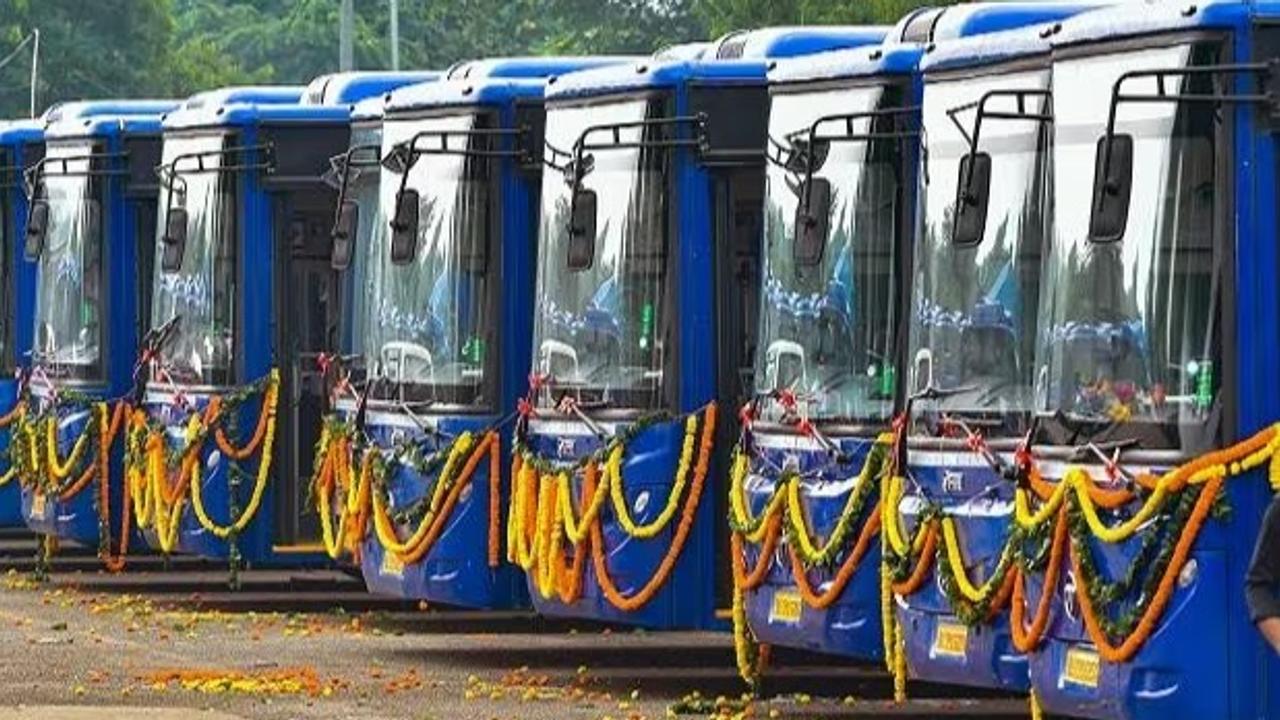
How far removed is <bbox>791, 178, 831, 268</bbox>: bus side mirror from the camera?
1925 cm

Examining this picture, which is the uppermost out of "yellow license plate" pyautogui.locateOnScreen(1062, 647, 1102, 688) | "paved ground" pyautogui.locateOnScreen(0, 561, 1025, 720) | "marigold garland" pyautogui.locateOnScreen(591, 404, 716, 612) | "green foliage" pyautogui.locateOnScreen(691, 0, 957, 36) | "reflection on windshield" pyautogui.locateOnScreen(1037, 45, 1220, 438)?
"green foliage" pyautogui.locateOnScreen(691, 0, 957, 36)

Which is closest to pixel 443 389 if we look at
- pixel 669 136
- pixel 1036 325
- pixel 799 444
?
pixel 669 136

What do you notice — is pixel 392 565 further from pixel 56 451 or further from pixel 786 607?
pixel 56 451

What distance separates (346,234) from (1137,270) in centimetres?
1024

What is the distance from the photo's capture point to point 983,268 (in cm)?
1756

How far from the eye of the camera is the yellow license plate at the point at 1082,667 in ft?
52.1

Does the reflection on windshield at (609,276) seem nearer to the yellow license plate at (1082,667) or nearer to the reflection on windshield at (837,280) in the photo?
the reflection on windshield at (837,280)

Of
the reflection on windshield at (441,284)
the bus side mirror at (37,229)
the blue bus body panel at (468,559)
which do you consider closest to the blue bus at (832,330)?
the blue bus body panel at (468,559)

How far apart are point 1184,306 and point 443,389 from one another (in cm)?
825

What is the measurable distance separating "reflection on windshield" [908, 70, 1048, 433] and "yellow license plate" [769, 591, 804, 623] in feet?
4.90

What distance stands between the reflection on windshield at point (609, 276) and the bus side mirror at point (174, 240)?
18.8 feet

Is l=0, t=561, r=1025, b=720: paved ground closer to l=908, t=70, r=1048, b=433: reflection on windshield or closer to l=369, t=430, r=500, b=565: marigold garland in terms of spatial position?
l=369, t=430, r=500, b=565: marigold garland

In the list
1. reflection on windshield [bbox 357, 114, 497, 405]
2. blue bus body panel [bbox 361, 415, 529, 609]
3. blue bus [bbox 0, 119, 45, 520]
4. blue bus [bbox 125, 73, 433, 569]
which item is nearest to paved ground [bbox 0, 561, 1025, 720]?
blue bus body panel [bbox 361, 415, 529, 609]

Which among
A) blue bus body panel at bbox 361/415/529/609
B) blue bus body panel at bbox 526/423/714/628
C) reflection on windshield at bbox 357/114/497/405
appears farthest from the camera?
reflection on windshield at bbox 357/114/497/405
